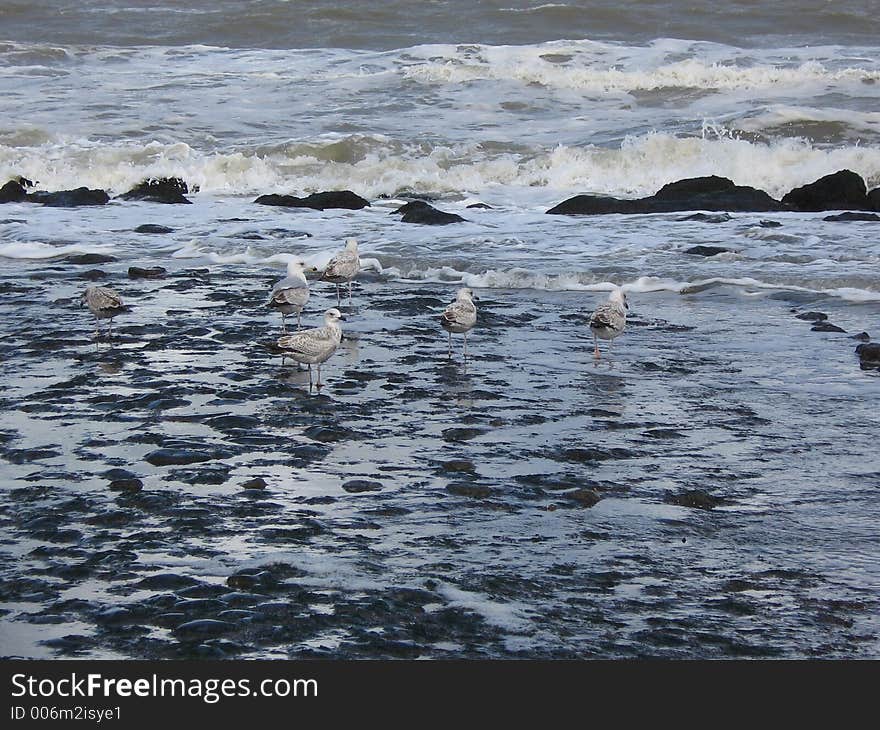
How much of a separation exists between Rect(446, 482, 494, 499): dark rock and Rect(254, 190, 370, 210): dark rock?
1207cm

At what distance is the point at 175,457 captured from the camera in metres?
7.80

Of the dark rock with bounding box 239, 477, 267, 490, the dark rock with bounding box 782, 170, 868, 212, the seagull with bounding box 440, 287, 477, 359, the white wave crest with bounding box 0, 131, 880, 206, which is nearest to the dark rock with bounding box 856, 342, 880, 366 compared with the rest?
the seagull with bounding box 440, 287, 477, 359

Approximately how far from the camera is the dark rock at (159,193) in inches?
782

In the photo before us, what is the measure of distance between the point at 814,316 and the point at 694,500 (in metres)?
5.11

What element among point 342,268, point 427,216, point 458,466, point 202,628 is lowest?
point 202,628

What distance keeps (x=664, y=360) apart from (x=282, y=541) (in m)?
4.71

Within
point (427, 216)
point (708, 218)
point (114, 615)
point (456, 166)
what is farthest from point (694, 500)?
point (456, 166)

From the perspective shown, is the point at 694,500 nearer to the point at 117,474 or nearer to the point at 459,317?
the point at 117,474

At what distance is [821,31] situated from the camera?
36.2 meters

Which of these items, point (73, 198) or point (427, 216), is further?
point (73, 198)

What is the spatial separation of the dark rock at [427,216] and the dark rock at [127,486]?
397 inches

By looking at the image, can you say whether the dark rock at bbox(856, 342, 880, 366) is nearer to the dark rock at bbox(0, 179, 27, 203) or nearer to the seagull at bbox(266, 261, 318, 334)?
the seagull at bbox(266, 261, 318, 334)

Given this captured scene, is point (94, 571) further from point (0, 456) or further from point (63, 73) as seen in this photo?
point (63, 73)

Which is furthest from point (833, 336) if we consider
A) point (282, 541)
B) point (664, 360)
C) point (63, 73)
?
point (63, 73)
